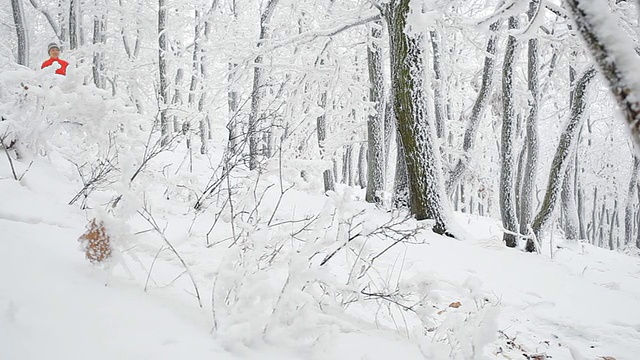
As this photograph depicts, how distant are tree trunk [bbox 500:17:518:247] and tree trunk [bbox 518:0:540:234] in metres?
0.31

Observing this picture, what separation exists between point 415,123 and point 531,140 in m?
3.01

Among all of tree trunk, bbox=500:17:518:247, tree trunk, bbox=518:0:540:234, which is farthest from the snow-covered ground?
tree trunk, bbox=518:0:540:234

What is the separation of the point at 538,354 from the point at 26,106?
3881 mm

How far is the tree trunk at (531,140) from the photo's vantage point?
6223 mm

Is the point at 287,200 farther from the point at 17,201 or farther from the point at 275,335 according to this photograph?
the point at 275,335

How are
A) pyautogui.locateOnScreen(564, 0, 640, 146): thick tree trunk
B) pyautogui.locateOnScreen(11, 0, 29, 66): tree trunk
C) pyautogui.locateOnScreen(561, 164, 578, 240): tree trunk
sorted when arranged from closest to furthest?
pyautogui.locateOnScreen(564, 0, 640, 146): thick tree trunk
pyautogui.locateOnScreen(11, 0, 29, 66): tree trunk
pyautogui.locateOnScreen(561, 164, 578, 240): tree trunk

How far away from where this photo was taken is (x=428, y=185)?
4.91 meters

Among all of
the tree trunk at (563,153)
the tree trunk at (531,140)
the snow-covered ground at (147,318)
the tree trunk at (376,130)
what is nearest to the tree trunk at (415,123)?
the tree trunk at (563,153)

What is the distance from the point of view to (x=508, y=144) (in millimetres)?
5973

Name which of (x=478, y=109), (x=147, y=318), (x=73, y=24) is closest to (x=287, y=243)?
(x=147, y=318)

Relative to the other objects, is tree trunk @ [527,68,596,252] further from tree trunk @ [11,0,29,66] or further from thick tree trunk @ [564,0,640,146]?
tree trunk @ [11,0,29,66]

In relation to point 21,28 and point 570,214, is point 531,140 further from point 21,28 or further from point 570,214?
point 21,28

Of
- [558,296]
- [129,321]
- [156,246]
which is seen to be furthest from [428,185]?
[129,321]

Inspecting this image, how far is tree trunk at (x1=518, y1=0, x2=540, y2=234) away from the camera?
20.4ft
